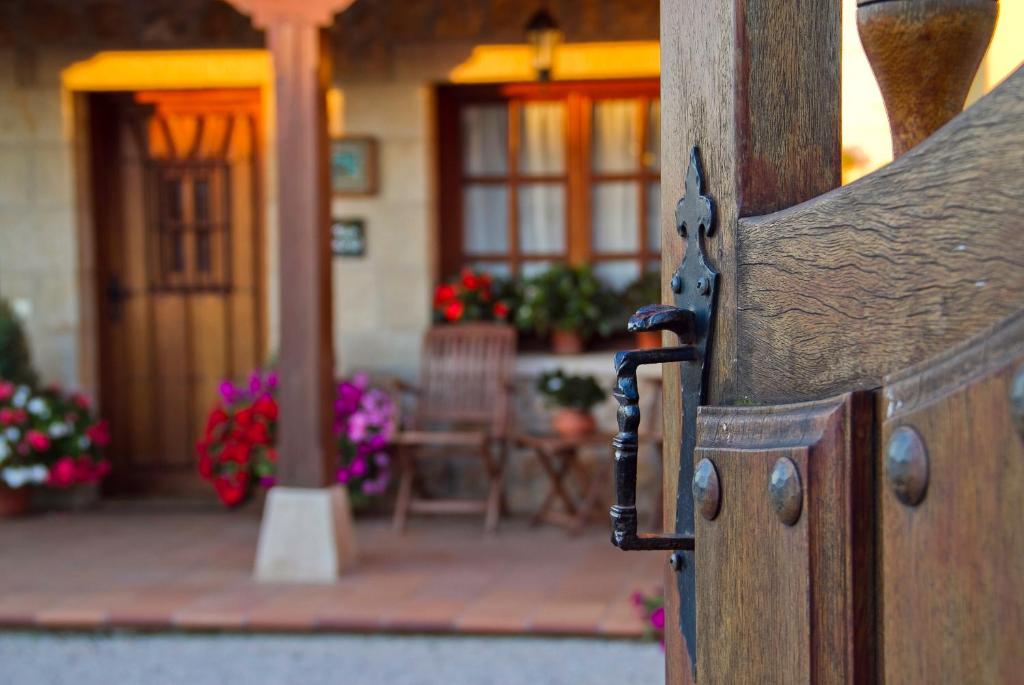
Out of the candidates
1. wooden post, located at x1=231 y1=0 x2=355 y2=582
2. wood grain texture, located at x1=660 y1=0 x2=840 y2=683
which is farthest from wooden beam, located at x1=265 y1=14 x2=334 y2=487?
wood grain texture, located at x1=660 y1=0 x2=840 y2=683

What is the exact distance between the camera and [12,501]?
659cm

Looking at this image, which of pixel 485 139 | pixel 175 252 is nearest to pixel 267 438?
pixel 175 252

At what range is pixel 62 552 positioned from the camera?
5.74m

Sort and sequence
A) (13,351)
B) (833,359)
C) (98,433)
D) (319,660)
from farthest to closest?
(98,433) → (13,351) → (319,660) → (833,359)

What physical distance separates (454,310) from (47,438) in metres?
2.10

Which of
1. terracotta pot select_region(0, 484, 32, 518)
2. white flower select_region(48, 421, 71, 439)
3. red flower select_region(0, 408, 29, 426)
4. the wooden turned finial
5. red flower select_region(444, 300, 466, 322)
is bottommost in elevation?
terracotta pot select_region(0, 484, 32, 518)

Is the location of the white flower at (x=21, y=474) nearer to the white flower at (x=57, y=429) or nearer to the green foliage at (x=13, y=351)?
the white flower at (x=57, y=429)

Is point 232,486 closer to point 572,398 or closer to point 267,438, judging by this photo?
point 267,438

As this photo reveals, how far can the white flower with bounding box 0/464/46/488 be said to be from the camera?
6336 mm

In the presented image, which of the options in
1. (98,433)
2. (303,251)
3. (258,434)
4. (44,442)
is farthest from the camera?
(98,433)

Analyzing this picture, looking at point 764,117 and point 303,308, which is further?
point 303,308

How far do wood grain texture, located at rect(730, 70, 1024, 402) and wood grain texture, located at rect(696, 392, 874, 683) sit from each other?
0.02 m

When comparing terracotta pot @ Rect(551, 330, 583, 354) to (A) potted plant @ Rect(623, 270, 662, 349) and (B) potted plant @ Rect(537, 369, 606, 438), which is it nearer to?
(A) potted plant @ Rect(623, 270, 662, 349)

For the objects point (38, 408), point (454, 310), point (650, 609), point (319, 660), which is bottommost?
point (319, 660)
